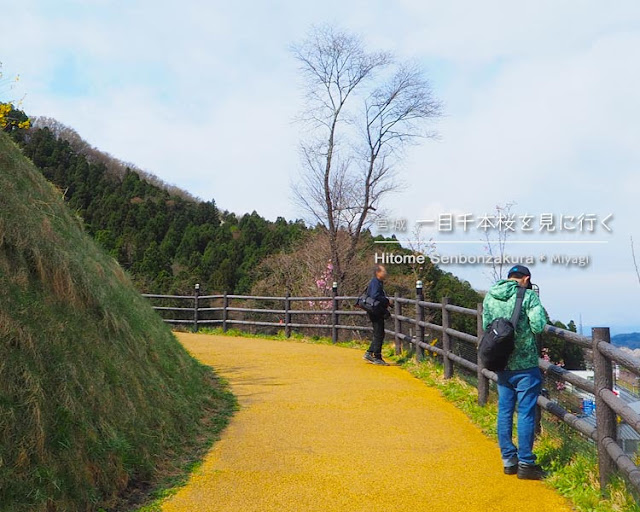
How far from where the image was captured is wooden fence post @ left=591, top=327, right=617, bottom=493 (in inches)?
153

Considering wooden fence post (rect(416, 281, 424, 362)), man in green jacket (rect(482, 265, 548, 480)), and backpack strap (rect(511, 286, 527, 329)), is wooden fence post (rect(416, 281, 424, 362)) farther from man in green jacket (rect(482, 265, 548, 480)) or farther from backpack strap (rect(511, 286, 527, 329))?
backpack strap (rect(511, 286, 527, 329))

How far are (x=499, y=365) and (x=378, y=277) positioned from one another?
18.6 feet

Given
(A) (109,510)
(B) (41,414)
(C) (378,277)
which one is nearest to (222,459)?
(A) (109,510)

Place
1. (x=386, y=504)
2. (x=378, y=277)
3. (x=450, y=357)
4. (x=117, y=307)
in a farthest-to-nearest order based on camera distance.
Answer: (x=378, y=277) < (x=450, y=357) < (x=117, y=307) < (x=386, y=504)

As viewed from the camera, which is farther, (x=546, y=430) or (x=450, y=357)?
(x=450, y=357)

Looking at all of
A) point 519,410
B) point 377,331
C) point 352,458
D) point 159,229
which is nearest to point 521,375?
point 519,410

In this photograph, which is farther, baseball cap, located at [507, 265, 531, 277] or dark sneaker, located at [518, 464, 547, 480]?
baseball cap, located at [507, 265, 531, 277]

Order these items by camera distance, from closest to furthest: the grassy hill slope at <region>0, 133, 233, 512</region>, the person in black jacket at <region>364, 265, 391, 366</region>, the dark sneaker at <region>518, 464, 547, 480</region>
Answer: the grassy hill slope at <region>0, 133, 233, 512</region>
the dark sneaker at <region>518, 464, 547, 480</region>
the person in black jacket at <region>364, 265, 391, 366</region>

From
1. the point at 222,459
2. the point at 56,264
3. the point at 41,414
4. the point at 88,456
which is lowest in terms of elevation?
the point at 222,459

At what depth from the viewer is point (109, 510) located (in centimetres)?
376

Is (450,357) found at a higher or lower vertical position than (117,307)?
lower

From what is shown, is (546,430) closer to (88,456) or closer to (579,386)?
(579,386)

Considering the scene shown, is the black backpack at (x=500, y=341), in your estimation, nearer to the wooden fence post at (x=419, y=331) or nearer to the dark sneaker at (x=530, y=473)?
the dark sneaker at (x=530, y=473)

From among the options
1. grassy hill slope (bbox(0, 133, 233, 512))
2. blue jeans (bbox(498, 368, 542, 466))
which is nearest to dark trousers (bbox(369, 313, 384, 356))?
grassy hill slope (bbox(0, 133, 233, 512))
